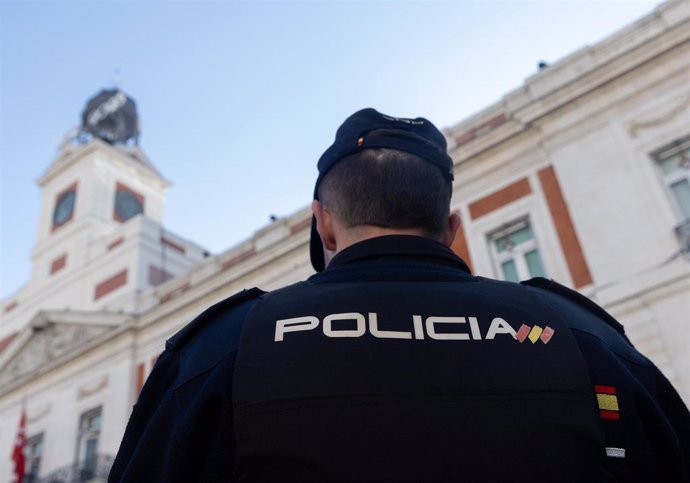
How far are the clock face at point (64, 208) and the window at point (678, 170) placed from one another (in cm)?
1947

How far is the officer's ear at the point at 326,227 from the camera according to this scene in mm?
1827

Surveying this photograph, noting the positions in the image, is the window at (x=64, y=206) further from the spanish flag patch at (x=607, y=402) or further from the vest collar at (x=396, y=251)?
the spanish flag patch at (x=607, y=402)

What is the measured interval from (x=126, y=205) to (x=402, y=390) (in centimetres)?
2433

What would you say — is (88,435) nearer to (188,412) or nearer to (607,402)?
(188,412)

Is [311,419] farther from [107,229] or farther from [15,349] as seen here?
[107,229]

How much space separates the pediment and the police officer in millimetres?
16358

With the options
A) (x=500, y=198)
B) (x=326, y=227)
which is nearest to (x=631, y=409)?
(x=326, y=227)

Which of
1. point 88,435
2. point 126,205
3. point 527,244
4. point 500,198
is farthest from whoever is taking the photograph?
point 126,205

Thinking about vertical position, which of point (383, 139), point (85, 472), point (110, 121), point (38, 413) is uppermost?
point (110, 121)

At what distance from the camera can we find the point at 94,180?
2312 centimetres

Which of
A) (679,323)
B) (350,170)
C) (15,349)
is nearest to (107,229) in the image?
(15,349)

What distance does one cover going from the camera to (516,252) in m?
11.4

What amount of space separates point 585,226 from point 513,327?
31.9ft

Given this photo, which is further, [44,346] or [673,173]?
[44,346]
